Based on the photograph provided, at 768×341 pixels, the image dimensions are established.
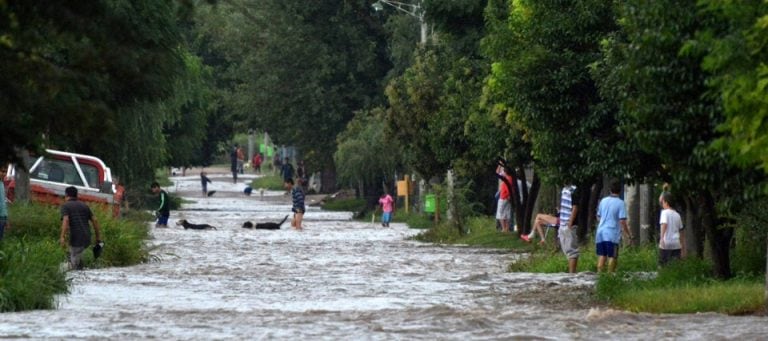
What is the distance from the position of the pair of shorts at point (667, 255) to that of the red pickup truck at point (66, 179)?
53.2 feet

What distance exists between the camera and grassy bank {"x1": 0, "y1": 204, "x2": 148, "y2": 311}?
23125 mm

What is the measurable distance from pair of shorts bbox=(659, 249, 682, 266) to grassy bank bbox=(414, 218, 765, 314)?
344mm

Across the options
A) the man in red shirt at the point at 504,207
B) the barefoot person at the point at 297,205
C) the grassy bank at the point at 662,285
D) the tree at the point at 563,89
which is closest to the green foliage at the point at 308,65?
the barefoot person at the point at 297,205

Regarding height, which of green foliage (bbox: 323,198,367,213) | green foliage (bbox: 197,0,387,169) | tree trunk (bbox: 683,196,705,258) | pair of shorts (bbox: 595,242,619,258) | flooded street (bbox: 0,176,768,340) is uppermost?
green foliage (bbox: 197,0,387,169)

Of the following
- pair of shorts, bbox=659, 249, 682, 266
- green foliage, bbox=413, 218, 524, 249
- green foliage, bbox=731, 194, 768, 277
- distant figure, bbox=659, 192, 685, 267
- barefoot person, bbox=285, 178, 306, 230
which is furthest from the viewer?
barefoot person, bbox=285, 178, 306, 230

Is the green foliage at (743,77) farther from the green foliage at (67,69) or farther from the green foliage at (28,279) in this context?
the green foliage at (28,279)

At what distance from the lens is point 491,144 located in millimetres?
40719

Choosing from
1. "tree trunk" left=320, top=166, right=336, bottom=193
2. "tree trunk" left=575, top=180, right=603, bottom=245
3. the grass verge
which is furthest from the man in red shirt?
the grass verge

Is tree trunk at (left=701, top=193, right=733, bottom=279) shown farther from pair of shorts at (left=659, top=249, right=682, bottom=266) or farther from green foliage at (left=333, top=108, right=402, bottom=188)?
green foliage at (left=333, top=108, right=402, bottom=188)

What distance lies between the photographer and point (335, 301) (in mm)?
25688

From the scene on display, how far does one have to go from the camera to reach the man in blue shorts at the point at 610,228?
29.2 m

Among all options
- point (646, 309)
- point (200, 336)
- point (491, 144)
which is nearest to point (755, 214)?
point (646, 309)

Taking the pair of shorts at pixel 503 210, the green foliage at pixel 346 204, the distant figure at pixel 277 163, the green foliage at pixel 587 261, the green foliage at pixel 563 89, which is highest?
the distant figure at pixel 277 163

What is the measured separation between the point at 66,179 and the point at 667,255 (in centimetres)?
1831
